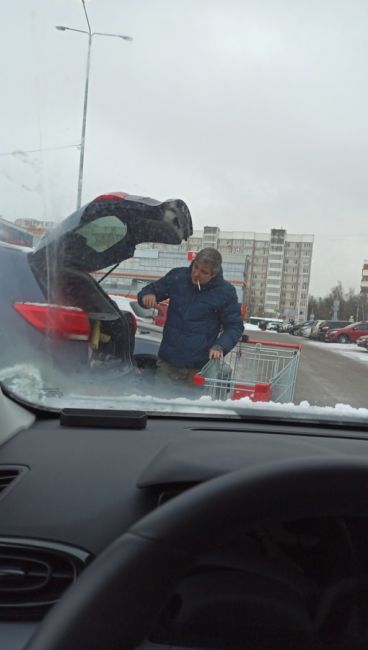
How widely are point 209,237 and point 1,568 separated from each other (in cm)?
219

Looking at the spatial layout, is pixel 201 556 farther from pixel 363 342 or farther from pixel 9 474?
pixel 363 342

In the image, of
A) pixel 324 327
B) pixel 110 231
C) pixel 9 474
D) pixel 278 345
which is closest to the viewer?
pixel 9 474

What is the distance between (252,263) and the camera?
356 cm

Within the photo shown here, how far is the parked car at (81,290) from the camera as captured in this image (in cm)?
296

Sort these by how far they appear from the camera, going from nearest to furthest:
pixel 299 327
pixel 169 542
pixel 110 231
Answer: pixel 169 542, pixel 110 231, pixel 299 327

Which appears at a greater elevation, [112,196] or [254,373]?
[112,196]

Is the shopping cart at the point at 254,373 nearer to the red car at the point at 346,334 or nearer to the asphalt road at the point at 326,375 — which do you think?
the asphalt road at the point at 326,375

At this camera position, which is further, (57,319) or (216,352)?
(216,352)

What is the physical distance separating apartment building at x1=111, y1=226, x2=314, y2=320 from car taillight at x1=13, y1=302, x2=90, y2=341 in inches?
14.7

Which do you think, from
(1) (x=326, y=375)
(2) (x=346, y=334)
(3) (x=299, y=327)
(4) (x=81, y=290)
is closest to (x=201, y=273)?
(4) (x=81, y=290)

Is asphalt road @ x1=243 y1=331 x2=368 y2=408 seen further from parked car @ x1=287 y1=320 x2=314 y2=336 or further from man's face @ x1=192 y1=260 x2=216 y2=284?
man's face @ x1=192 y1=260 x2=216 y2=284

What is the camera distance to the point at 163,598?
1.08m

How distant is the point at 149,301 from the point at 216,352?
53 centimetres

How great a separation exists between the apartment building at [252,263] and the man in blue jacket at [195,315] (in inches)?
2.7
